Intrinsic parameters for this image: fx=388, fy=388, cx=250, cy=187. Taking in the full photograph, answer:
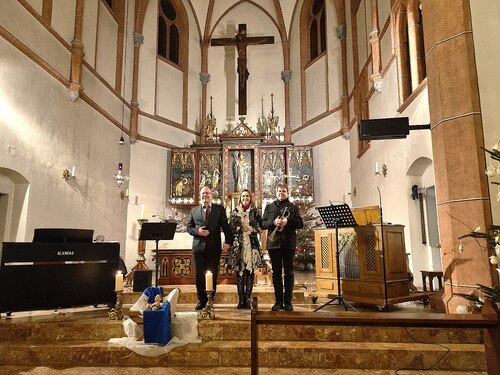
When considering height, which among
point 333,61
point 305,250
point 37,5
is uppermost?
point 333,61

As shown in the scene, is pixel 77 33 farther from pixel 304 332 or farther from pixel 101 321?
pixel 304 332

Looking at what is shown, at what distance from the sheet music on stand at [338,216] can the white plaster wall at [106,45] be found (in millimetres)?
7088

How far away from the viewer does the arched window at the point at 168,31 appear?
13.0m

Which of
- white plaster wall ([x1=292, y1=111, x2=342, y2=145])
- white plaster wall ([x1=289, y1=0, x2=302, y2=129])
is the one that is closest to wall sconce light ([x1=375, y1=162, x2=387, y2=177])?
white plaster wall ([x1=292, y1=111, x2=342, y2=145])

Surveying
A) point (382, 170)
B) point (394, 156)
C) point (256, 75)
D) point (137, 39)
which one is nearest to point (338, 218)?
point (394, 156)

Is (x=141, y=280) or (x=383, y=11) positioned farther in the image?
(x=383, y=11)

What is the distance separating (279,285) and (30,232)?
179 inches

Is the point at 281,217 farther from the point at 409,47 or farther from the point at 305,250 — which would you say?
the point at 305,250

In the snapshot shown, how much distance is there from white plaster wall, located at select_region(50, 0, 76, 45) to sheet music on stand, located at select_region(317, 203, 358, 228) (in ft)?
20.7

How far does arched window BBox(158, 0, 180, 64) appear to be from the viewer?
12977 millimetres

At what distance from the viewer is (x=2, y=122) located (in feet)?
19.4

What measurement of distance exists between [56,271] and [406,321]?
4.10 meters

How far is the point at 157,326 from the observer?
3.82 m

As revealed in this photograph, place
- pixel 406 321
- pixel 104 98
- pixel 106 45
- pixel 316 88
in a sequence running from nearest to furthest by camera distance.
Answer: pixel 406 321 < pixel 104 98 < pixel 106 45 < pixel 316 88
